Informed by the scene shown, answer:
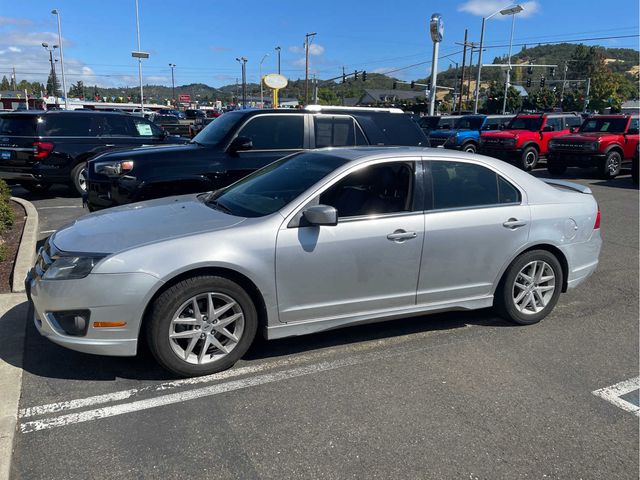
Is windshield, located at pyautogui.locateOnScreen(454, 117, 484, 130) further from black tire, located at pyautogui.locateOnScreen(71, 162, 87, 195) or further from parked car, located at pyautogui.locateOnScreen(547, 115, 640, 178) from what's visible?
black tire, located at pyautogui.locateOnScreen(71, 162, 87, 195)

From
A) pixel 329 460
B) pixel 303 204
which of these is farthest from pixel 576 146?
pixel 329 460

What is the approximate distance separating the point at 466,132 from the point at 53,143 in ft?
51.1

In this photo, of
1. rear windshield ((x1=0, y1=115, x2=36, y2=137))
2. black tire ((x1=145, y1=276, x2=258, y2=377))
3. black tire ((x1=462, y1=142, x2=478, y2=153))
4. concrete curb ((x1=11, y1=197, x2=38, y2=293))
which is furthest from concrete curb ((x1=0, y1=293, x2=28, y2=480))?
black tire ((x1=462, y1=142, x2=478, y2=153))

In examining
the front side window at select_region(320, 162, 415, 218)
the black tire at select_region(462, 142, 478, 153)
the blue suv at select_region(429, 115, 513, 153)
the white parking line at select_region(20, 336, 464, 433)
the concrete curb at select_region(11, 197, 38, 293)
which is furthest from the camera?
the black tire at select_region(462, 142, 478, 153)

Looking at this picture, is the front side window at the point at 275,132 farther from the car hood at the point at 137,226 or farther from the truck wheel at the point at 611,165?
the truck wheel at the point at 611,165

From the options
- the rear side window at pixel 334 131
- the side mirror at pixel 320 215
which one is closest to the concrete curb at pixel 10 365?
the side mirror at pixel 320 215

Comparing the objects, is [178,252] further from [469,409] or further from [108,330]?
[469,409]

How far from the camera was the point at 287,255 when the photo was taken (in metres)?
3.61

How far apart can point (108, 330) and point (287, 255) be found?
126cm

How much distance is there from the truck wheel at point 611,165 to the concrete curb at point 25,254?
15.2m

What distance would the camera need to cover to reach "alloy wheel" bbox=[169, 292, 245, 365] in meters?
3.45

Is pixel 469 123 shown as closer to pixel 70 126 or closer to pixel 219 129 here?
pixel 70 126

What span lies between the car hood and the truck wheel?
14.9m

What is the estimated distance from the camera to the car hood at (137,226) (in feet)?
11.3
